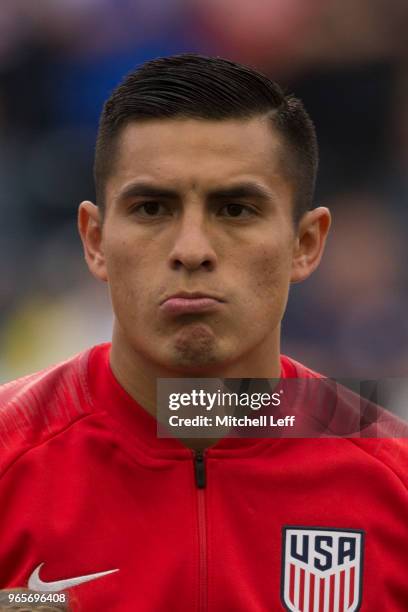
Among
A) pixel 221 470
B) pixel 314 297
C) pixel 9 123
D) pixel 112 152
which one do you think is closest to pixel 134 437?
pixel 221 470

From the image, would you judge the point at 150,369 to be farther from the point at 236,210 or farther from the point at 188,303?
the point at 236,210

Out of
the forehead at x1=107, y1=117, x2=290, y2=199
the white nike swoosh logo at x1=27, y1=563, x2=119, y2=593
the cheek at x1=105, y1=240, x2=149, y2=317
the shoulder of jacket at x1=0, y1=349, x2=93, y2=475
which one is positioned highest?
the forehead at x1=107, y1=117, x2=290, y2=199

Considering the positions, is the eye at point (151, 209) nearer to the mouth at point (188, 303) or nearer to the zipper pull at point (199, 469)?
the mouth at point (188, 303)

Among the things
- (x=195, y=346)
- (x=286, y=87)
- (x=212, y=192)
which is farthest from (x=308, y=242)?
(x=286, y=87)

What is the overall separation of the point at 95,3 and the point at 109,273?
4046 mm

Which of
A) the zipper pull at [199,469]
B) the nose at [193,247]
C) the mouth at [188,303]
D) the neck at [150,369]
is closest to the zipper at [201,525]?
the zipper pull at [199,469]

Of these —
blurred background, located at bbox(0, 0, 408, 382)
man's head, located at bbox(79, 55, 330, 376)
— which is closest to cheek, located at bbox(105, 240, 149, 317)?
man's head, located at bbox(79, 55, 330, 376)

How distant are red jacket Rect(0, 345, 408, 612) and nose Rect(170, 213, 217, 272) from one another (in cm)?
48

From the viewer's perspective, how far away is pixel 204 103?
2.42 m

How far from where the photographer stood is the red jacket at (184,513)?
233 cm

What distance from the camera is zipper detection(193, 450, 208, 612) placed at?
2330 millimetres

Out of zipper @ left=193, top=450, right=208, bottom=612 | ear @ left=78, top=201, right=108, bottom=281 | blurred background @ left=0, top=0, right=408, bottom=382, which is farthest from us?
blurred background @ left=0, top=0, right=408, bottom=382

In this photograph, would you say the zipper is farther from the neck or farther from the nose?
the nose

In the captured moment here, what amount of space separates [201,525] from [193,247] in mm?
709
